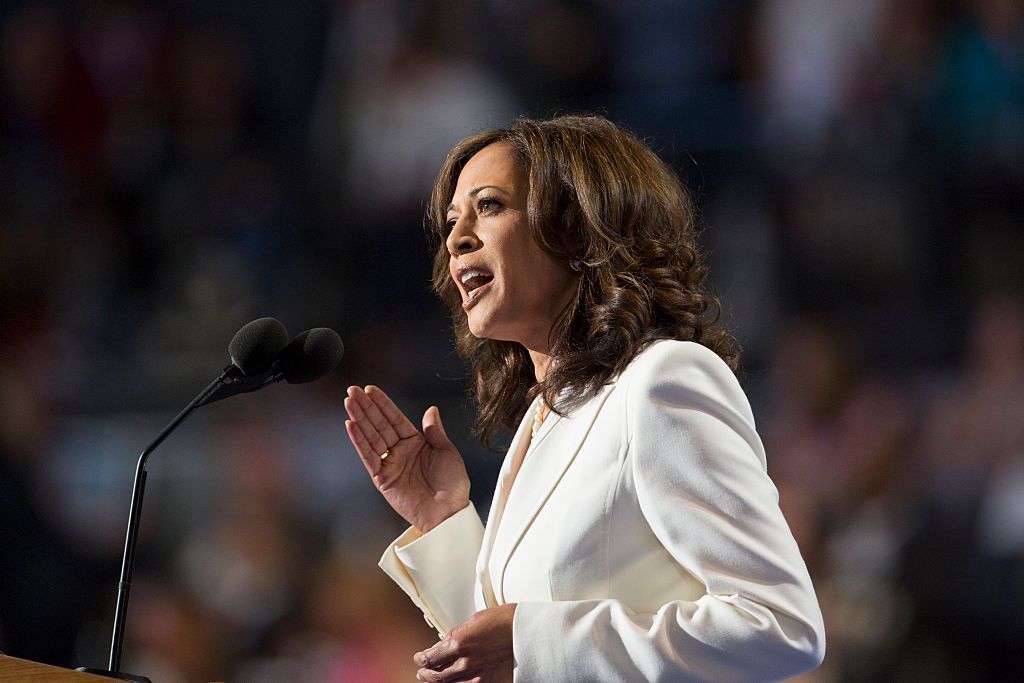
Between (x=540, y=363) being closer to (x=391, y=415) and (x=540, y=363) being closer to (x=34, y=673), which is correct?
(x=391, y=415)

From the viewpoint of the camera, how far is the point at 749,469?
1516 mm

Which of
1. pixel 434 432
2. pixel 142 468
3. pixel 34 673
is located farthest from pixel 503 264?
pixel 34 673

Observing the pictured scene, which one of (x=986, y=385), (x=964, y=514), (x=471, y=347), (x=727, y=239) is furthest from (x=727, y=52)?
(x=471, y=347)

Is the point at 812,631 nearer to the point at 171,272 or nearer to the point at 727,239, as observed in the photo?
the point at 727,239

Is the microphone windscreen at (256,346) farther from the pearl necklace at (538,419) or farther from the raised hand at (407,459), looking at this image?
the pearl necklace at (538,419)

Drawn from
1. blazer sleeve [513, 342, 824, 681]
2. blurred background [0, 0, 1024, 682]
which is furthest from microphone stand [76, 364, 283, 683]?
blurred background [0, 0, 1024, 682]

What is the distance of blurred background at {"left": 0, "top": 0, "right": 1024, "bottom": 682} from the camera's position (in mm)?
3514

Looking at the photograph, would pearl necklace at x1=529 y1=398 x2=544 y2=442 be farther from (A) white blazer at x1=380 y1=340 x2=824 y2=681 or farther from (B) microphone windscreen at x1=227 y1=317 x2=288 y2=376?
(B) microphone windscreen at x1=227 y1=317 x2=288 y2=376

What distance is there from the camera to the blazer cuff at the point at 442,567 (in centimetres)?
197

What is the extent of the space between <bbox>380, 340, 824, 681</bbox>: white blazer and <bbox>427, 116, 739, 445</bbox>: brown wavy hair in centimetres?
6

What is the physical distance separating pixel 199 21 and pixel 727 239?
271cm

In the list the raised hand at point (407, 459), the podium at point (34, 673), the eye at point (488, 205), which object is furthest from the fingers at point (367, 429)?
the podium at point (34, 673)

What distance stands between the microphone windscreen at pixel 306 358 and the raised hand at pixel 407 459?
10 cm

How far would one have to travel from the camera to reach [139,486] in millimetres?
1815
